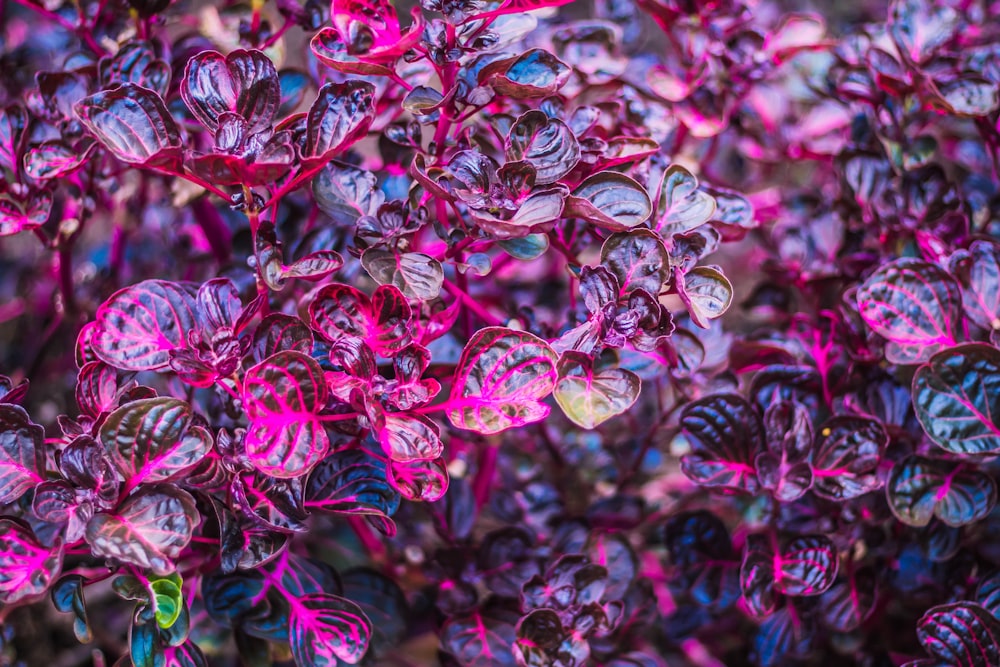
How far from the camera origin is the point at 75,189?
1.02 m

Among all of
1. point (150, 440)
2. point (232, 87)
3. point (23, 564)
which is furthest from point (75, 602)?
point (232, 87)

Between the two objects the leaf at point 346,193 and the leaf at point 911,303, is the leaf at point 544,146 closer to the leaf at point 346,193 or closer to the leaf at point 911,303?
the leaf at point 346,193

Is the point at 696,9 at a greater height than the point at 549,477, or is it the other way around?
the point at 696,9

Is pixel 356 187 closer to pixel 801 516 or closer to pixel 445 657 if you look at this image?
pixel 445 657

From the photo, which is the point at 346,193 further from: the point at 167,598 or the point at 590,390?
the point at 167,598

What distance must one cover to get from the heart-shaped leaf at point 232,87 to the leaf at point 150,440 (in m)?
0.26

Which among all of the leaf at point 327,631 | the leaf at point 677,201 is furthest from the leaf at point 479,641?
the leaf at point 677,201

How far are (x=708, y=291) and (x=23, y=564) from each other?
67cm

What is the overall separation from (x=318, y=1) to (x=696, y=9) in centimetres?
50

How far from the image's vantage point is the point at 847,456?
0.91 meters

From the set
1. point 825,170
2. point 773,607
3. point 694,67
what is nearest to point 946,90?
point 694,67

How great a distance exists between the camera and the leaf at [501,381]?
73 centimetres

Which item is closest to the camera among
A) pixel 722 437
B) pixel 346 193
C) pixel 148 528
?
pixel 148 528

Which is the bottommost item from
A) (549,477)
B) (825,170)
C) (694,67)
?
(549,477)
